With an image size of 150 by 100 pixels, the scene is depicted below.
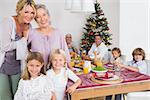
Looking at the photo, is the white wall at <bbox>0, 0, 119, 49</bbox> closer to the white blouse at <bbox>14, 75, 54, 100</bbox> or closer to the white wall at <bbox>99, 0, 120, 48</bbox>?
the white wall at <bbox>99, 0, 120, 48</bbox>

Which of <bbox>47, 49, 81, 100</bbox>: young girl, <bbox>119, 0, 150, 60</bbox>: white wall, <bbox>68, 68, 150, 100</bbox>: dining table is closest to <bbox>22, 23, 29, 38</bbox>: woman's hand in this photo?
<bbox>47, 49, 81, 100</bbox>: young girl

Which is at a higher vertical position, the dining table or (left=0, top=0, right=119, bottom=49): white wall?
(left=0, top=0, right=119, bottom=49): white wall

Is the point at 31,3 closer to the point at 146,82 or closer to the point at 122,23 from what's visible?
the point at 146,82

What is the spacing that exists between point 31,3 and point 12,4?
10.6ft

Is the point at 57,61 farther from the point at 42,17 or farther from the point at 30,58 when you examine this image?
the point at 42,17

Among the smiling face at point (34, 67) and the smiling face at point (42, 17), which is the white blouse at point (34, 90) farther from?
the smiling face at point (42, 17)

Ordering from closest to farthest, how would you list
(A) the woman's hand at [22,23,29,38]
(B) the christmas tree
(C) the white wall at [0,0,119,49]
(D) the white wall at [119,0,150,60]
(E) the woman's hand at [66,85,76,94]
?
(E) the woman's hand at [66,85,76,94] < (A) the woman's hand at [22,23,29,38] < (B) the christmas tree < (D) the white wall at [119,0,150,60] < (C) the white wall at [0,0,119,49]

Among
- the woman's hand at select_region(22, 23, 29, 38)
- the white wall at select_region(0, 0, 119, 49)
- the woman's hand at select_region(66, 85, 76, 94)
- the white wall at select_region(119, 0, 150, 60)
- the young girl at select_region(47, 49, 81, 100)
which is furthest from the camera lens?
the white wall at select_region(0, 0, 119, 49)

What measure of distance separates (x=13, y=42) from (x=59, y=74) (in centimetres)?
51

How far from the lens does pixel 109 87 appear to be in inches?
87.0

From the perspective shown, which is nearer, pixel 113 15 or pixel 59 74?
pixel 59 74

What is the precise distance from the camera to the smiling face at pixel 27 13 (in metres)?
2.21

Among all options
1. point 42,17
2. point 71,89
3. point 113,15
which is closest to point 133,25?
point 113,15

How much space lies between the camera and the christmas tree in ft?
17.7
